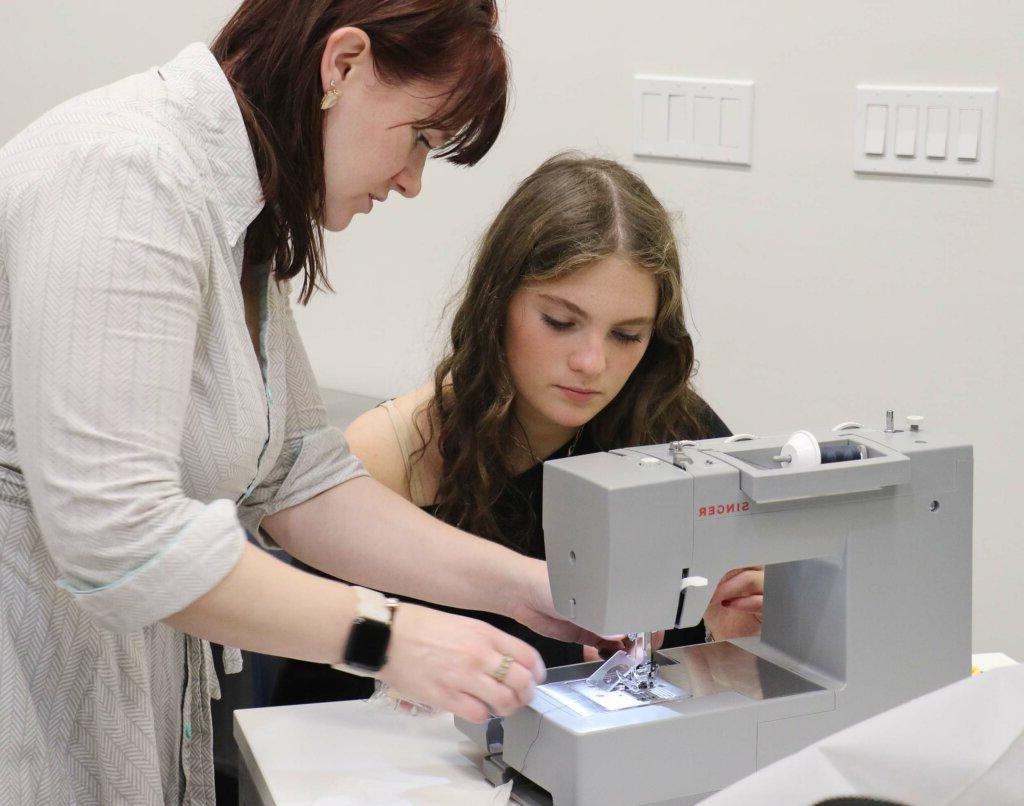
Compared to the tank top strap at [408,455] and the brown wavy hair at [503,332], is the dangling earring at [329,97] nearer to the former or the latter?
the brown wavy hair at [503,332]

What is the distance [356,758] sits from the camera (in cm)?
116

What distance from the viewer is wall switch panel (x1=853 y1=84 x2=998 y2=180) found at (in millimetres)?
1783

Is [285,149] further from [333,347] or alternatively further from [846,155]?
[333,347]

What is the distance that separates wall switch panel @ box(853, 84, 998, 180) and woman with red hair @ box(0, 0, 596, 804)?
2.94 feet

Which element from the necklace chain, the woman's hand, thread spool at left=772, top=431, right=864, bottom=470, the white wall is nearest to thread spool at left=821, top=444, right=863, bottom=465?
thread spool at left=772, top=431, right=864, bottom=470

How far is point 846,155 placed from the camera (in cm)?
193

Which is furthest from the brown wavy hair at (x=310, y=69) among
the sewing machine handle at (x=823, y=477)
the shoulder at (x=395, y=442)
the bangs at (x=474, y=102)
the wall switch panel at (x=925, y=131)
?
the wall switch panel at (x=925, y=131)

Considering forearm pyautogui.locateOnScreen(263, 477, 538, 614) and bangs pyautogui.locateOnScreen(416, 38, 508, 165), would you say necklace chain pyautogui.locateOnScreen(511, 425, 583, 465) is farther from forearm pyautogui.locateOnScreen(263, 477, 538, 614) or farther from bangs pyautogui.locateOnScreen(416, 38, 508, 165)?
bangs pyautogui.locateOnScreen(416, 38, 508, 165)

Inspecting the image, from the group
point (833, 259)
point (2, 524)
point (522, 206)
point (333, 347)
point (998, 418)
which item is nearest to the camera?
point (2, 524)

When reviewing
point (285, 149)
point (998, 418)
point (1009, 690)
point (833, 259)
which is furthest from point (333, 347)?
point (1009, 690)

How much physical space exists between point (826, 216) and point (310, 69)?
1120 millimetres

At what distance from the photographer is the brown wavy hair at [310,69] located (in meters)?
1.06

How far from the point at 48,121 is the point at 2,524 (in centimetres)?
34

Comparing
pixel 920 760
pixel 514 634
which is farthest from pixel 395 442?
pixel 920 760
